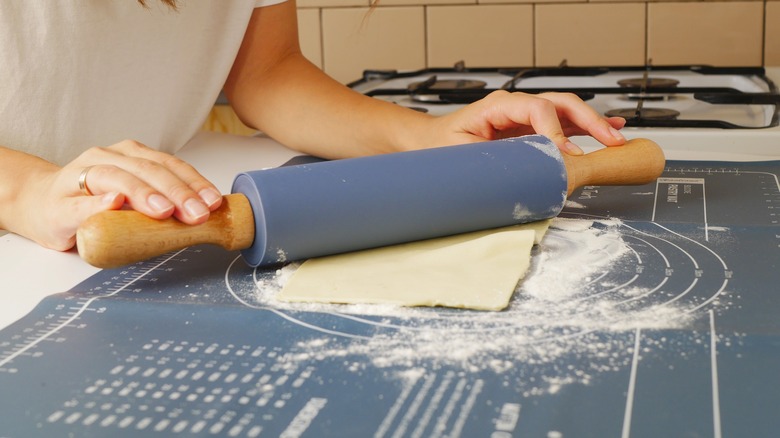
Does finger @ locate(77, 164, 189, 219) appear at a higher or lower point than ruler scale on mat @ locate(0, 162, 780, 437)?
higher

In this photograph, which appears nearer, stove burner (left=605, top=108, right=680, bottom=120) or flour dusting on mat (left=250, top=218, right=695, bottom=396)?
flour dusting on mat (left=250, top=218, right=695, bottom=396)

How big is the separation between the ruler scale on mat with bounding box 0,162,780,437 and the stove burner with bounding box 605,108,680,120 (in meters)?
0.45

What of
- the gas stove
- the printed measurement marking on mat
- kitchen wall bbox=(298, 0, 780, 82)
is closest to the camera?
the printed measurement marking on mat

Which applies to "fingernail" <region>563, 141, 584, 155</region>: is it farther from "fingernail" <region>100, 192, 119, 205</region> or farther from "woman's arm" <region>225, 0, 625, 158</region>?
"fingernail" <region>100, 192, 119, 205</region>

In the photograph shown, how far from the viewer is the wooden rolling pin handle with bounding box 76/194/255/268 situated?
2.09 ft

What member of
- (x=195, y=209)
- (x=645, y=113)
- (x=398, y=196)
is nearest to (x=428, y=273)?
(x=398, y=196)

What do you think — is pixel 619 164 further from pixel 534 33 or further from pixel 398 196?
pixel 534 33

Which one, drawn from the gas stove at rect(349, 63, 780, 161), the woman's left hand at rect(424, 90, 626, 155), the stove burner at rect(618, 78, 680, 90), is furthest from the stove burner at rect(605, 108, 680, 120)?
the woman's left hand at rect(424, 90, 626, 155)

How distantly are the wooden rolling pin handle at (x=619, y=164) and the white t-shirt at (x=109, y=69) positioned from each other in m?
0.54

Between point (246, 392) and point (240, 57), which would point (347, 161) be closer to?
point (246, 392)

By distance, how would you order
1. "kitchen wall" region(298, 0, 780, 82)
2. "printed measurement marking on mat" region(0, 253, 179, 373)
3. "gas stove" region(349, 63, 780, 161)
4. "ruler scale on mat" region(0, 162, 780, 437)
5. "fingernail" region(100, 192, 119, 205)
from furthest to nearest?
"kitchen wall" region(298, 0, 780, 82), "gas stove" region(349, 63, 780, 161), "fingernail" region(100, 192, 119, 205), "printed measurement marking on mat" region(0, 253, 179, 373), "ruler scale on mat" region(0, 162, 780, 437)

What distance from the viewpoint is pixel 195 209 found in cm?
67

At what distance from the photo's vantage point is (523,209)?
0.76m

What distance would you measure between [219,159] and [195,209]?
430 mm
